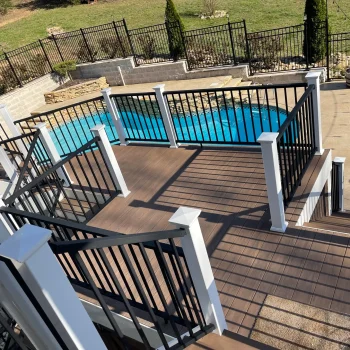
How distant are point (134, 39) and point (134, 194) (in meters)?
13.2

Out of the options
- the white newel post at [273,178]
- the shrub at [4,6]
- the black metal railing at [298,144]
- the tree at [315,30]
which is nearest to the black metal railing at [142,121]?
the black metal railing at [298,144]

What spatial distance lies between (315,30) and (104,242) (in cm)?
1134

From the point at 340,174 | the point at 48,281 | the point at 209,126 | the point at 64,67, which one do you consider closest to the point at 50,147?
the point at 48,281

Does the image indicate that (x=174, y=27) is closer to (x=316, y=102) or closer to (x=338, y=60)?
(x=338, y=60)

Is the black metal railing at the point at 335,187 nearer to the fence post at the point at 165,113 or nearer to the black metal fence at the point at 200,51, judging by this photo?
the fence post at the point at 165,113

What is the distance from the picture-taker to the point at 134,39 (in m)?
16.0

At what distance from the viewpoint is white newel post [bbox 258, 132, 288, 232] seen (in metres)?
3.14

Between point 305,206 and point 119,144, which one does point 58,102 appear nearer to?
point 119,144

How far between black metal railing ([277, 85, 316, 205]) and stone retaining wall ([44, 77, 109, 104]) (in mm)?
11382

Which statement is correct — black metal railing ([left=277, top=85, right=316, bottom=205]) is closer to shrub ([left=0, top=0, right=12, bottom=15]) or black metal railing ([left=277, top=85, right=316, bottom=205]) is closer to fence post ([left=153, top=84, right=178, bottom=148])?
fence post ([left=153, top=84, right=178, bottom=148])

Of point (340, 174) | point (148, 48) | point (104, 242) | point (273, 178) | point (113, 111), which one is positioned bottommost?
point (340, 174)

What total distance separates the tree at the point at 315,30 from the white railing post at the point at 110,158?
28.1 feet

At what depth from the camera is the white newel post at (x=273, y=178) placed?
10.3 ft

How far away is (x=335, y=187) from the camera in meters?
Result: 5.00
